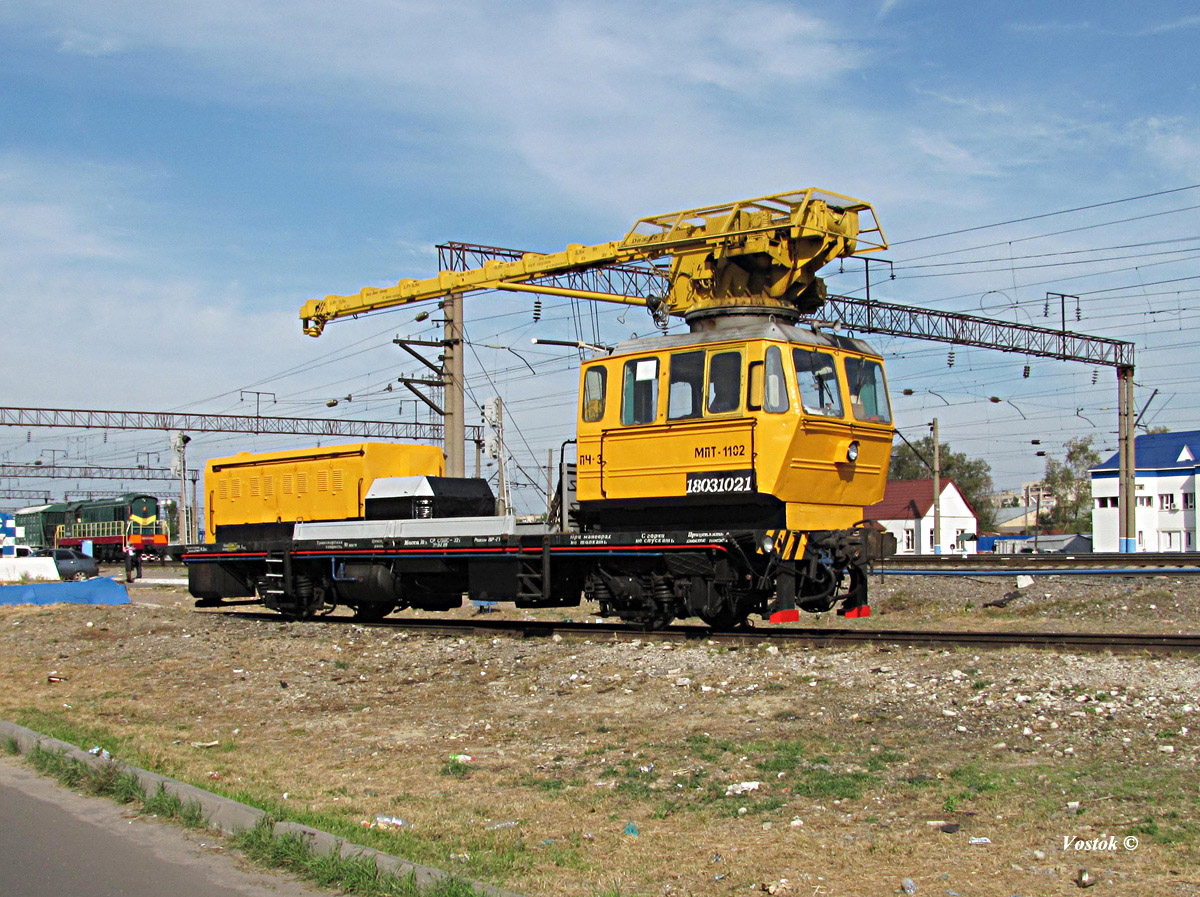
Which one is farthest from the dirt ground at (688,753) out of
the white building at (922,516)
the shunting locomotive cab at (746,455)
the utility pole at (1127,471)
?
the white building at (922,516)

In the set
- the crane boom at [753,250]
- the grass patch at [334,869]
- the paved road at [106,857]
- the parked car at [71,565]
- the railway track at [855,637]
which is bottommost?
the parked car at [71,565]

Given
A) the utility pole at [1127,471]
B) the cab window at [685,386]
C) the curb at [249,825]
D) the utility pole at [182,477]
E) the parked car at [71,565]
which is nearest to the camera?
the curb at [249,825]

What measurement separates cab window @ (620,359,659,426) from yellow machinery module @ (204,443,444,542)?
623 cm

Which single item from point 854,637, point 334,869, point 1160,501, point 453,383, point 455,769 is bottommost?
point 455,769

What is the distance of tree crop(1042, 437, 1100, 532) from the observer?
105688 millimetres

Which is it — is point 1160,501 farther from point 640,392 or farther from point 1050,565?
point 640,392

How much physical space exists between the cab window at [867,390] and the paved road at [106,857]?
9.43 metres

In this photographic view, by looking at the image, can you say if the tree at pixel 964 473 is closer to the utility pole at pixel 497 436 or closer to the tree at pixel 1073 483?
the tree at pixel 1073 483

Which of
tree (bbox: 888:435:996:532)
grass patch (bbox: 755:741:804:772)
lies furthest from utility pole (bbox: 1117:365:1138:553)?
tree (bbox: 888:435:996:532)

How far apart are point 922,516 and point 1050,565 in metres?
43.5

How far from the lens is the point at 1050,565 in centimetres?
2453

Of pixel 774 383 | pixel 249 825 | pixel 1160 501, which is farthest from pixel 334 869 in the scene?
pixel 1160 501

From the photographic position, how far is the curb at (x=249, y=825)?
16.7 feet

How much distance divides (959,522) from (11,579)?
201ft
